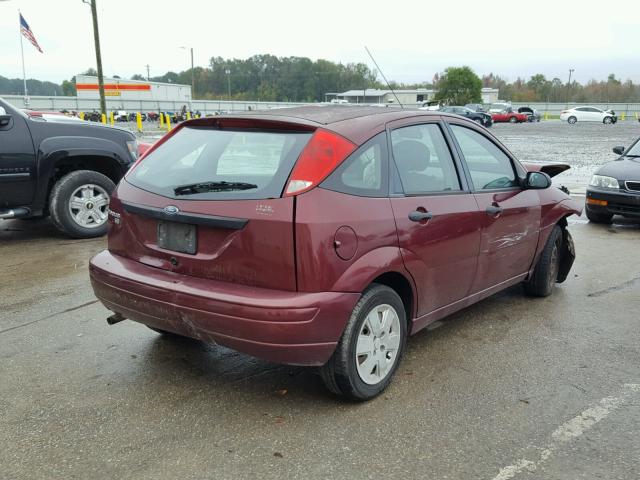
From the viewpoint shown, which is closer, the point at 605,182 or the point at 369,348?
the point at 369,348

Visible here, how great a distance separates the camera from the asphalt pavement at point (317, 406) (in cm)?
285

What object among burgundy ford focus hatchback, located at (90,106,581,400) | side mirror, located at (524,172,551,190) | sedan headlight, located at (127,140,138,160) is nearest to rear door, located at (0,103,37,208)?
sedan headlight, located at (127,140,138,160)

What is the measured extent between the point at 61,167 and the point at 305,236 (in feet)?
18.5

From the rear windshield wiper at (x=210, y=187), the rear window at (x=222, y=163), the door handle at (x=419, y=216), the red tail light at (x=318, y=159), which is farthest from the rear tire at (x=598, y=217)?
the rear windshield wiper at (x=210, y=187)

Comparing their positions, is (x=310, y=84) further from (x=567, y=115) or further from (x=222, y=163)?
(x=222, y=163)

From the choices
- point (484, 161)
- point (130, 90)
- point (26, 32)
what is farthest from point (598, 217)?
point (130, 90)

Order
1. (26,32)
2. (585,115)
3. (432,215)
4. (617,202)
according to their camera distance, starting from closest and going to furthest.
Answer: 1. (432,215)
2. (617,202)
3. (26,32)
4. (585,115)

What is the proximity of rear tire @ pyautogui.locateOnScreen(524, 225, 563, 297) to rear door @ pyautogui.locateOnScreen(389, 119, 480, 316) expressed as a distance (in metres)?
1.34

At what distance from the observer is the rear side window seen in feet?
10.6

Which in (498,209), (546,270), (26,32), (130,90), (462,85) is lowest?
(546,270)

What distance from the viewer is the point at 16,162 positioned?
6945 millimetres

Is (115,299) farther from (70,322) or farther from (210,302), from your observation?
(70,322)

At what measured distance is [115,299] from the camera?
3582 millimetres

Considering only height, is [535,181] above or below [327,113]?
below
